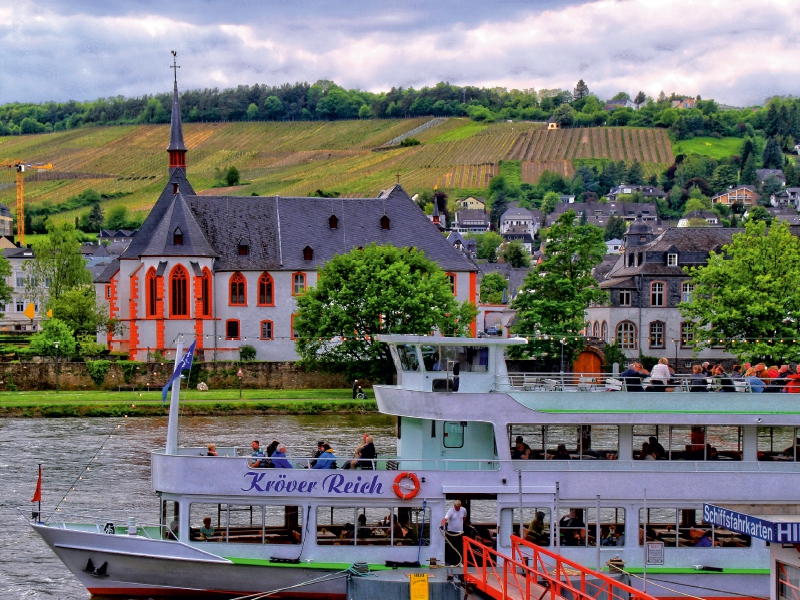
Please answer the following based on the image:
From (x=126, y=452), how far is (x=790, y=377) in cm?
2923

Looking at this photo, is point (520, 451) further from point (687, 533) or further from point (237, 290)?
point (237, 290)

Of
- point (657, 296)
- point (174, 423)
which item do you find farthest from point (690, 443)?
point (657, 296)

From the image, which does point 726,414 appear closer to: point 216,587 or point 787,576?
point 787,576

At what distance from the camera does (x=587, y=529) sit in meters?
26.8

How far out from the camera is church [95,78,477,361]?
88.6m

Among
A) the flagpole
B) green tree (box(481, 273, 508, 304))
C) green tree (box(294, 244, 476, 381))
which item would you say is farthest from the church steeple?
the flagpole

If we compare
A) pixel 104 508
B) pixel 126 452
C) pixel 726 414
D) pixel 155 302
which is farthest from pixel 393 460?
pixel 155 302

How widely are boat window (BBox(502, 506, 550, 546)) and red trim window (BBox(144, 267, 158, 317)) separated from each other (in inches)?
2530

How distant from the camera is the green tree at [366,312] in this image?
73.1m

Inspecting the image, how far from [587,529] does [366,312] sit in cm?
4733

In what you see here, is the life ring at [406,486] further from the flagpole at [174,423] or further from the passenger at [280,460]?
the flagpole at [174,423]

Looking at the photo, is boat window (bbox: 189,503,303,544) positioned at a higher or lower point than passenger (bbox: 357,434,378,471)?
lower

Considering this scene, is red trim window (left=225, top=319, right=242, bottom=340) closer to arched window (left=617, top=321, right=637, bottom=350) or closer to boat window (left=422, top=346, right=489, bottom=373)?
arched window (left=617, top=321, right=637, bottom=350)

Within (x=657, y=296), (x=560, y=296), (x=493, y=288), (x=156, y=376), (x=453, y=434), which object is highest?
(x=560, y=296)
